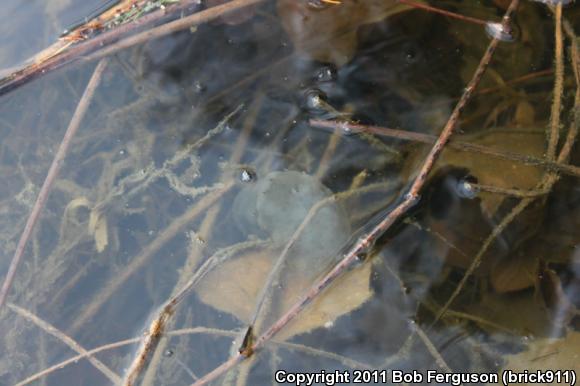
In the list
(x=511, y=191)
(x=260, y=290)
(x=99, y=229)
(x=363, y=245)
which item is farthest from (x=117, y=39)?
(x=511, y=191)

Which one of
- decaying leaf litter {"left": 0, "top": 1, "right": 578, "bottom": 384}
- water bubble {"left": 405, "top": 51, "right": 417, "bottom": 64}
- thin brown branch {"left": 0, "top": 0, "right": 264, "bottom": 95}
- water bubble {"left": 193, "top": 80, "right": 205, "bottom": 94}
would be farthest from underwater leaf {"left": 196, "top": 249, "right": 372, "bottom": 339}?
thin brown branch {"left": 0, "top": 0, "right": 264, "bottom": 95}

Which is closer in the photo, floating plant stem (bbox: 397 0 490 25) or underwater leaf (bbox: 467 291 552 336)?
underwater leaf (bbox: 467 291 552 336)

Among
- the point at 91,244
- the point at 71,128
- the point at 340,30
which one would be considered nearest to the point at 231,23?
the point at 340,30

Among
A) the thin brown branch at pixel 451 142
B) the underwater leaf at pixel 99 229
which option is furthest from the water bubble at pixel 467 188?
the underwater leaf at pixel 99 229

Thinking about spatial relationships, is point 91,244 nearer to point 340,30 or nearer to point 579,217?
point 340,30

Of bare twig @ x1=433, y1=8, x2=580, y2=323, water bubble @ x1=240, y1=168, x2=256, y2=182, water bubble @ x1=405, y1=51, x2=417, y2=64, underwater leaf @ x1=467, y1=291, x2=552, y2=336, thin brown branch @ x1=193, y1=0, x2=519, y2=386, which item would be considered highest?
water bubble @ x1=405, y1=51, x2=417, y2=64

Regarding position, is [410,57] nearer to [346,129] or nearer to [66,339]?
[346,129]

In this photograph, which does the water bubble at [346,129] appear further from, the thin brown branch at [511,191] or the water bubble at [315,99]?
the thin brown branch at [511,191]

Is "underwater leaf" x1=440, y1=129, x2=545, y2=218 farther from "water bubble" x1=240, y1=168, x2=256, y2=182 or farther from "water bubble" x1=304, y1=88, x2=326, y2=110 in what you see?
"water bubble" x1=240, y1=168, x2=256, y2=182
